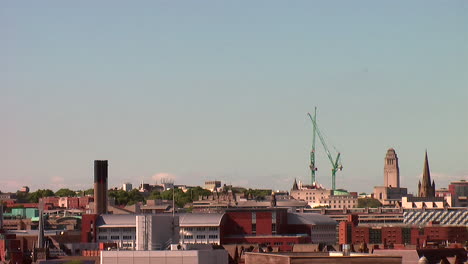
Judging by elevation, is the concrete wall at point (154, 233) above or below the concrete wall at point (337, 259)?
above

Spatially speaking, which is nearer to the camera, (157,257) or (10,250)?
(157,257)

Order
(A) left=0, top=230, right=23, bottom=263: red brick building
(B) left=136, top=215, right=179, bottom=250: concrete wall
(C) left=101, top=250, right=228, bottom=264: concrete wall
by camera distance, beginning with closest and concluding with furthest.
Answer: (C) left=101, top=250, right=228, bottom=264: concrete wall < (B) left=136, top=215, right=179, bottom=250: concrete wall < (A) left=0, top=230, right=23, bottom=263: red brick building

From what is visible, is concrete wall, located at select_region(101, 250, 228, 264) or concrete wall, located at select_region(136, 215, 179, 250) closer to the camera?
concrete wall, located at select_region(101, 250, 228, 264)

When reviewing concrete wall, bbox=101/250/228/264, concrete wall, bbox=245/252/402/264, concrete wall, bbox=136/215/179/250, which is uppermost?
concrete wall, bbox=136/215/179/250

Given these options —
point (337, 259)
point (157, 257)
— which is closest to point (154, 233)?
point (157, 257)

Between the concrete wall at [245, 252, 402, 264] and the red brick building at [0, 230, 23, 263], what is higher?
the red brick building at [0, 230, 23, 263]

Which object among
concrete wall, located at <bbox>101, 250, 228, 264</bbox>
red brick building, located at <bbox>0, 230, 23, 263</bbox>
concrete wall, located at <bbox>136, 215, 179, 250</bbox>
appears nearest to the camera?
concrete wall, located at <bbox>101, 250, 228, 264</bbox>

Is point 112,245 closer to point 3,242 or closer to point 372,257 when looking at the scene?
point 3,242

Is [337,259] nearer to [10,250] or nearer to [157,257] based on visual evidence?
[157,257]

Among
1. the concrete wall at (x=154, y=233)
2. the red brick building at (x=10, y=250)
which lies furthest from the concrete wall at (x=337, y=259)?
the red brick building at (x=10, y=250)

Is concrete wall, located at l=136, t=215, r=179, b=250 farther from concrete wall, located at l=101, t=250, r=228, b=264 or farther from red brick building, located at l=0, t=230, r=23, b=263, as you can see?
red brick building, located at l=0, t=230, r=23, b=263

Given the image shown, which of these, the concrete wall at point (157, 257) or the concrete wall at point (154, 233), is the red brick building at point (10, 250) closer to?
the concrete wall at point (154, 233)

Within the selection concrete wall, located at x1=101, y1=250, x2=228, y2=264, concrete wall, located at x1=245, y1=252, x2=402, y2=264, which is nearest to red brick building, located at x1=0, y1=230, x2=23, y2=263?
concrete wall, located at x1=101, y1=250, x2=228, y2=264

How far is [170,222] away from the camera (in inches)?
5182
